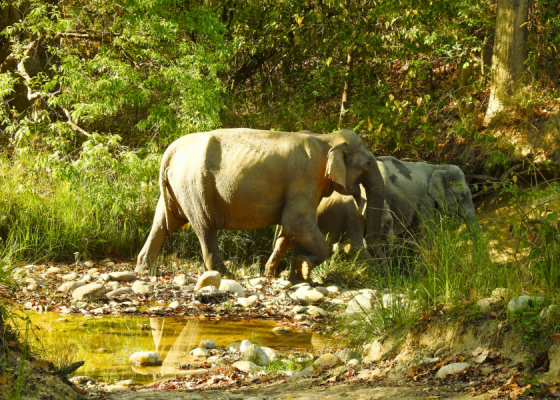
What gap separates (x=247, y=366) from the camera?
4898 millimetres

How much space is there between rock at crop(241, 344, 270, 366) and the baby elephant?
4213 mm

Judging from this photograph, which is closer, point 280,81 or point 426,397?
point 426,397

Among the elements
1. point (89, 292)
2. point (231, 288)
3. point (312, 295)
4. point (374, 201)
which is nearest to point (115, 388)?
point (89, 292)

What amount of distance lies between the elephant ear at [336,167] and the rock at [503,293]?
4.03m

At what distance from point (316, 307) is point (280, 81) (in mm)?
8762

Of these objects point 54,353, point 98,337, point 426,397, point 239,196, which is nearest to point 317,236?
point 239,196

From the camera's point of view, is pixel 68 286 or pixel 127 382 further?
pixel 68 286

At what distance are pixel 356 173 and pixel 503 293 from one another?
444cm

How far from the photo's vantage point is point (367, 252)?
30.9ft

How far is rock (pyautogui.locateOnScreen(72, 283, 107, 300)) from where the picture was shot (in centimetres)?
715

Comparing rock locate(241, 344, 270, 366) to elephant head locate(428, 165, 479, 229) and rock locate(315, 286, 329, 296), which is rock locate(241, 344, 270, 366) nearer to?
rock locate(315, 286, 329, 296)

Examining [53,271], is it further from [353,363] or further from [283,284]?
[353,363]

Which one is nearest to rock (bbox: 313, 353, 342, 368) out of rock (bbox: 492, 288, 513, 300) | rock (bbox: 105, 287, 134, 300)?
rock (bbox: 492, 288, 513, 300)

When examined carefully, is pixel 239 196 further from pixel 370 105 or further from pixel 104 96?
pixel 370 105
